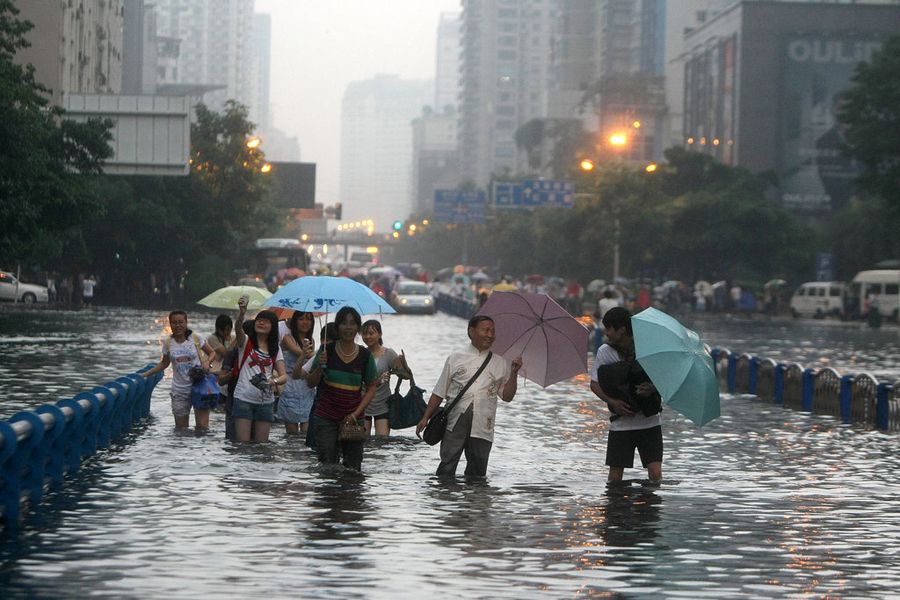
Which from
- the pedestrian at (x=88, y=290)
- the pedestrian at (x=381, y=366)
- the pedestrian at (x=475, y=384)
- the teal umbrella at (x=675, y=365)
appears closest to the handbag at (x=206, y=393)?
the pedestrian at (x=381, y=366)

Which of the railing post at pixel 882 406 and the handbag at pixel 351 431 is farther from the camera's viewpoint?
the railing post at pixel 882 406

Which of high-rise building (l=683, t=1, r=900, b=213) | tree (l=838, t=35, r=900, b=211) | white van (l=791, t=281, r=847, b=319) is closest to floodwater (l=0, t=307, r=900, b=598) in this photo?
tree (l=838, t=35, r=900, b=211)

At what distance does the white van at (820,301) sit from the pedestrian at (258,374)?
6103cm

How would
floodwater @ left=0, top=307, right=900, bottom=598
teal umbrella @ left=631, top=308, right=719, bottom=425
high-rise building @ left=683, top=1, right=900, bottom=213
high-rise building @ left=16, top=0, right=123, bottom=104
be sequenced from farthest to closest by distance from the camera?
high-rise building @ left=683, top=1, right=900, bottom=213, high-rise building @ left=16, top=0, right=123, bottom=104, teal umbrella @ left=631, top=308, right=719, bottom=425, floodwater @ left=0, top=307, right=900, bottom=598

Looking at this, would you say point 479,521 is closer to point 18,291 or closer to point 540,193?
point 18,291

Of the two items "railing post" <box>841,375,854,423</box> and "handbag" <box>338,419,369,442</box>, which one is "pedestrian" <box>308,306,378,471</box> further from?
"railing post" <box>841,375,854,423</box>

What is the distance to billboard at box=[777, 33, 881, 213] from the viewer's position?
9638 cm

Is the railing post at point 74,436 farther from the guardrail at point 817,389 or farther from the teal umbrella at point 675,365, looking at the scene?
the guardrail at point 817,389

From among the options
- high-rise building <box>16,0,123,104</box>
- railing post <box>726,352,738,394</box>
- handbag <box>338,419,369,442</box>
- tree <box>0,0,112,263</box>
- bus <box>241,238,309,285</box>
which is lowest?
railing post <box>726,352,738,394</box>

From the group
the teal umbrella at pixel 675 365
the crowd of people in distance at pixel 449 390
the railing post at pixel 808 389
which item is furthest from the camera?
the railing post at pixel 808 389

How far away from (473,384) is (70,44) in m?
62.5

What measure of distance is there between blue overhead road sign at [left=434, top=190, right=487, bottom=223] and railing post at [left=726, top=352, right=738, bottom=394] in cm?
6368

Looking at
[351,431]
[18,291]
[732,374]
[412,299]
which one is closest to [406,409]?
[351,431]

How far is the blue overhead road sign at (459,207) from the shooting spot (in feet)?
304
